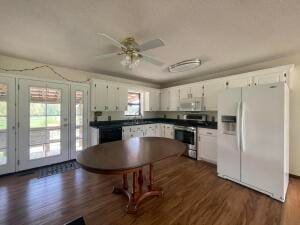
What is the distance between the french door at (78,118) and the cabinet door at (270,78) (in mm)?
4160

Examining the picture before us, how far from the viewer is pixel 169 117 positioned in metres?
5.57

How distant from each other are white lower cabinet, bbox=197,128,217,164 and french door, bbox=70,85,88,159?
3.11 metres

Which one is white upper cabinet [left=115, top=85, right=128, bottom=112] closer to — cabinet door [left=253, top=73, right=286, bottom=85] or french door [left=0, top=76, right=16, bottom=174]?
french door [left=0, top=76, right=16, bottom=174]

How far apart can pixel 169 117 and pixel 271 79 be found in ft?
10.7

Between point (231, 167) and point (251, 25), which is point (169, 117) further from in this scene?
point (251, 25)

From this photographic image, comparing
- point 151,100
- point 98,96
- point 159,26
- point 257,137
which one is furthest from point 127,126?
point 257,137

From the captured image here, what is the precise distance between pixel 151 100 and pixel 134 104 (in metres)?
0.63

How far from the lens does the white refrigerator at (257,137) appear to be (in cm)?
214

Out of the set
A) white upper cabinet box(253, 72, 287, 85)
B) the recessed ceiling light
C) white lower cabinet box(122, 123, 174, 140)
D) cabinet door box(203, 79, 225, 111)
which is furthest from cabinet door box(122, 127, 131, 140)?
white upper cabinet box(253, 72, 287, 85)

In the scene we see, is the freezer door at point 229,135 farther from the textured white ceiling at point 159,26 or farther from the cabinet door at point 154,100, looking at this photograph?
the cabinet door at point 154,100

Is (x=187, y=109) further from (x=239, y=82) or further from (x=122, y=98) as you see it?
(x=122, y=98)

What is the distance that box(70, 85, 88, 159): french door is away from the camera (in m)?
3.75

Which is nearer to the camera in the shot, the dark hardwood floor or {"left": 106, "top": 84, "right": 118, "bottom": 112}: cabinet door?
the dark hardwood floor

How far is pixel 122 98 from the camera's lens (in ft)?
14.6
